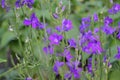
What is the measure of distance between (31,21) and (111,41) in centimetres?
92

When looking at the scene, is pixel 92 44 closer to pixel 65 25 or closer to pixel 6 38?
pixel 65 25

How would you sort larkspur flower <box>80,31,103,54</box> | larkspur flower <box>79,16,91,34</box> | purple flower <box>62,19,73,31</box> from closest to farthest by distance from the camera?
larkspur flower <box>80,31,103,54</box>
purple flower <box>62,19,73,31</box>
larkspur flower <box>79,16,91,34</box>

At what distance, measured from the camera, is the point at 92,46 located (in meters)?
2.33

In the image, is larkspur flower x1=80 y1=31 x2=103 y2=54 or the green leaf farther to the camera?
the green leaf

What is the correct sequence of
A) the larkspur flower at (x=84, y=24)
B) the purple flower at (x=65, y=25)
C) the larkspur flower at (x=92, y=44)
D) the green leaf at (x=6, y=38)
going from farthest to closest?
1. the green leaf at (x=6, y=38)
2. the larkspur flower at (x=84, y=24)
3. the purple flower at (x=65, y=25)
4. the larkspur flower at (x=92, y=44)

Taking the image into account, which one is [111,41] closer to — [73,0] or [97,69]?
[97,69]

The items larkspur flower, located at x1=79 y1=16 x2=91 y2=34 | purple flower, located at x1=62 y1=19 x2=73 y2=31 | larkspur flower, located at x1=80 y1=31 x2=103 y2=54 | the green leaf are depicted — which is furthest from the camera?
the green leaf

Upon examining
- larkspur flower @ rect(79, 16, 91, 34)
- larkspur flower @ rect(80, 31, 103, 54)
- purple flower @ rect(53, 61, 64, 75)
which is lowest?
purple flower @ rect(53, 61, 64, 75)

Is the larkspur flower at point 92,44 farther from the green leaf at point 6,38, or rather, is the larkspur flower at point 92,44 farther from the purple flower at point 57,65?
the green leaf at point 6,38

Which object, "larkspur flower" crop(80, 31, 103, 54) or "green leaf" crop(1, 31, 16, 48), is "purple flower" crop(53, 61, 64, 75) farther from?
"green leaf" crop(1, 31, 16, 48)

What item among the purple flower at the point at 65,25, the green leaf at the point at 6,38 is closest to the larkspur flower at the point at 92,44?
the purple flower at the point at 65,25

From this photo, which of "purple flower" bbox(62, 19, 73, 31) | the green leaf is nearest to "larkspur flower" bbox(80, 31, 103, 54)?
"purple flower" bbox(62, 19, 73, 31)

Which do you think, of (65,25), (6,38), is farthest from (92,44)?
(6,38)

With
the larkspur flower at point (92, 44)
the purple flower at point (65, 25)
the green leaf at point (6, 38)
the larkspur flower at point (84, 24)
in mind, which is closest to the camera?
the larkspur flower at point (92, 44)
